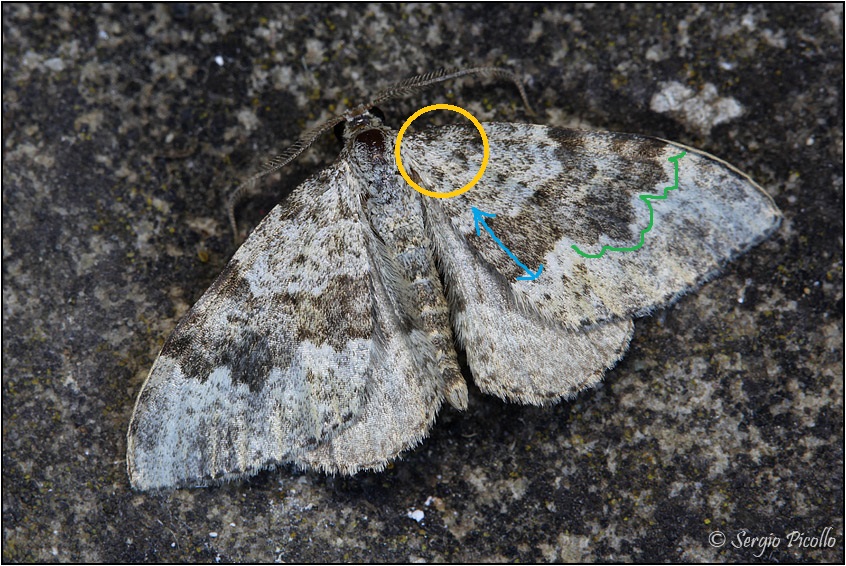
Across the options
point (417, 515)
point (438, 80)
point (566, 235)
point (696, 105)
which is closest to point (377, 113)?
point (438, 80)

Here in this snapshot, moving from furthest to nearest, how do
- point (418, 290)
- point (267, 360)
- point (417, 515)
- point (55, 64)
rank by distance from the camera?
point (55, 64)
point (417, 515)
point (418, 290)
point (267, 360)

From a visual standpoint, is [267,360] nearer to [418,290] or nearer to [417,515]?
[418,290]

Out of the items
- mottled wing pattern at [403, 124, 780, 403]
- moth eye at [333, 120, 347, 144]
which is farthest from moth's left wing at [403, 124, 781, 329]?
moth eye at [333, 120, 347, 144]

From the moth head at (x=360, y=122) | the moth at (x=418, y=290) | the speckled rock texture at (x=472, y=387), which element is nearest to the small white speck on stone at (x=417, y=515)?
the speckled rock texture at (x=472, y=387)

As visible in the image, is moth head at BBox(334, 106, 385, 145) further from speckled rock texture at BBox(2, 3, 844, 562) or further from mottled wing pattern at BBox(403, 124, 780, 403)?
speckled rock texture at BBox(2, 3, 844, 562)

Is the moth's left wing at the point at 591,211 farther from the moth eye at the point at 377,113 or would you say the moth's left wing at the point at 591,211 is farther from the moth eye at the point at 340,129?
the moth eye at the point at 340,129
